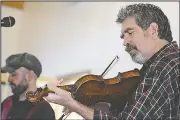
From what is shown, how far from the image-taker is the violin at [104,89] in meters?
0.80

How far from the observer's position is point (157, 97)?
2.30 ft

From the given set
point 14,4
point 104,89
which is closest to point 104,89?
point 104,89

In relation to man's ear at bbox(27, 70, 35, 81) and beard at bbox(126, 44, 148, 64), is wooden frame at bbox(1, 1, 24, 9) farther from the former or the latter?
beard at bbox(126, 44, 148, 64)

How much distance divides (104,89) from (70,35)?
0.56 meters

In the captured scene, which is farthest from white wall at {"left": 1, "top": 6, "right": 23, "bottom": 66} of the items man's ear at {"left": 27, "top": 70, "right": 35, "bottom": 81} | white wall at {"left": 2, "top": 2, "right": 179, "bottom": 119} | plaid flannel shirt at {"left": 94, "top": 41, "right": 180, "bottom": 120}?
plaid flannel shirt at {"left": 94, "top": 41, "right": 180, "bottom": 120}

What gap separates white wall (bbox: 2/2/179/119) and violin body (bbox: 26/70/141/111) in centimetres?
24

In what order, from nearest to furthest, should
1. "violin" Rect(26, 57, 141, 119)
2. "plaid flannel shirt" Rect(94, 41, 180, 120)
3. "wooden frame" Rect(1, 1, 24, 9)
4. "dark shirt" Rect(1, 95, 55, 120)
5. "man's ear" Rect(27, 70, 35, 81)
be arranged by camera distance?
"plaid flannel shirt" Rect(94, 41, 180, 120), "violin" Rect(26, 57, 141, 119), "dark shirt" Rect(1, 95, 55, 120), "man's ear" Rect(27, 70, 35, 81), "wooden frame" Rect(1, 1, 24, 9)

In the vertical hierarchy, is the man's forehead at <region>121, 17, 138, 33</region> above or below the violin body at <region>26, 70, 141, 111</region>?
above

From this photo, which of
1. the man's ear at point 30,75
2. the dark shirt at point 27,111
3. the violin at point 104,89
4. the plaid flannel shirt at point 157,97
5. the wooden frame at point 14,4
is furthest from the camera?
the wooden frame at point 14,4

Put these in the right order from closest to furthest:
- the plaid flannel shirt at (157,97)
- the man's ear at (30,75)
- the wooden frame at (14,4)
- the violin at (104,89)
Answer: the plaid flannel shirt at (157,97), the violin at (104,89), the man's ear at (30,75), the wooden frame at (14,4)

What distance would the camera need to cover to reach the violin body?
2.64ft

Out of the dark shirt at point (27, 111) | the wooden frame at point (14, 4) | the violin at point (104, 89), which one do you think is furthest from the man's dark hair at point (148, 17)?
the wooden frame at point (14, 4)

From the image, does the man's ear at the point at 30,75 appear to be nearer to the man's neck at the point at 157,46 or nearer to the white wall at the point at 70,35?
the white wall at the point at 70,35

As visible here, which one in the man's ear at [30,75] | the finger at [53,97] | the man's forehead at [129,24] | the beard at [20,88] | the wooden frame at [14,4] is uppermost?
the wooden frame at [14,4]
